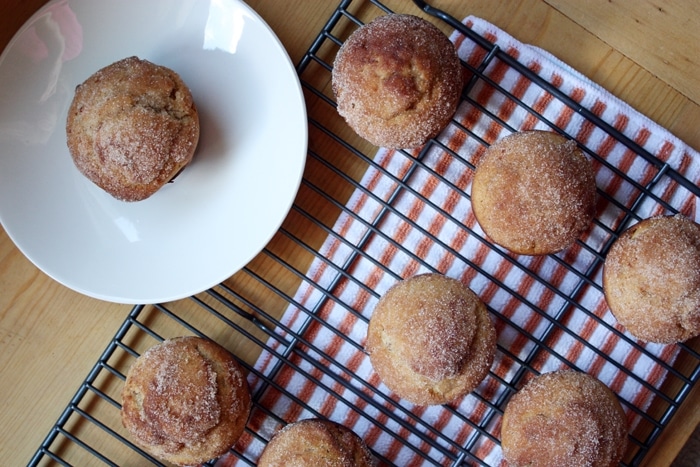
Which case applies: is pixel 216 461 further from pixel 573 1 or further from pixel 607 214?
pixel 573 1

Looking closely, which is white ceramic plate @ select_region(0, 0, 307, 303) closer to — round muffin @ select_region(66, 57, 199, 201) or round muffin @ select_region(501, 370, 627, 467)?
round muffin @ select_region(66, 57, 199, 201)

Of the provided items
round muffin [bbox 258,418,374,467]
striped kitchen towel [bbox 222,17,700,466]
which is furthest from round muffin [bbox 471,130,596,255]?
round muffin [bbox 258,418,374,467]

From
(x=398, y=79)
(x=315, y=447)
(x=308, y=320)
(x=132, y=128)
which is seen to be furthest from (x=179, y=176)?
(x=315, y=447)

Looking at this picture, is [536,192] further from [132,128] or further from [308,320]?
[132,128]

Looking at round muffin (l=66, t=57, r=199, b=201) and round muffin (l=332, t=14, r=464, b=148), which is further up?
round muffin (l=332, t=14, r=464, b=148)

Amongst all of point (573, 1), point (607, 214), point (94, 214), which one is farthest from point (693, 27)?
point (94, 214)

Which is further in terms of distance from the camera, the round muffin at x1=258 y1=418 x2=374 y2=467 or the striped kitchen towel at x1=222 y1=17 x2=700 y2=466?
the striped kitchen towel at x1=222 y1=17 x2=700 y2=466
